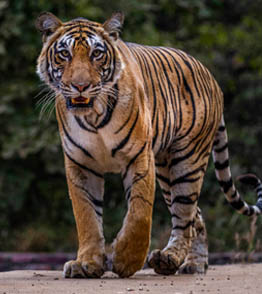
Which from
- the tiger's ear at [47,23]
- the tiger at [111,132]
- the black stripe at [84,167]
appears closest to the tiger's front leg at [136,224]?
the tiger at [111,132]

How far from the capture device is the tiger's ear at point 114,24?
15.9ft

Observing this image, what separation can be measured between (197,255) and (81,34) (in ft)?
6.92

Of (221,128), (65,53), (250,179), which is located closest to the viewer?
(65,53)

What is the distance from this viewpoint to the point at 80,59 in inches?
178

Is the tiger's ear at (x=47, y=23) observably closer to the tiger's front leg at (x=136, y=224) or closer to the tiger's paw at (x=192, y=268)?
the tiger's front leg at (x=136, y=224)

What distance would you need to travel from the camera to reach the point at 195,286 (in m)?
4.25

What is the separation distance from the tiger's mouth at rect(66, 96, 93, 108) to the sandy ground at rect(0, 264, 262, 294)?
1.07 metres

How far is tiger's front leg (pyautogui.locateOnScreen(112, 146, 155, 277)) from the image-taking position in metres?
4.58

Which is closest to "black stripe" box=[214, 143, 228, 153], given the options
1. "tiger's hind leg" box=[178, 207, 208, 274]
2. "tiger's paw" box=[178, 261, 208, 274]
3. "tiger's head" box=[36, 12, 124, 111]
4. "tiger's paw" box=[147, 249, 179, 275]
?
"tiger's hind leg" box=[178, 207, 208, 274]

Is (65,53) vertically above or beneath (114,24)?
beneath

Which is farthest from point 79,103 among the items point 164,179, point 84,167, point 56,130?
point 56,130

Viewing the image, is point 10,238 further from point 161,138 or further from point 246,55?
point 161,138

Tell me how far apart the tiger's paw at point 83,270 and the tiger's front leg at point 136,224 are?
0.40ft

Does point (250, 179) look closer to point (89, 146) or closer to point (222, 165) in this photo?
point (222, 165)
